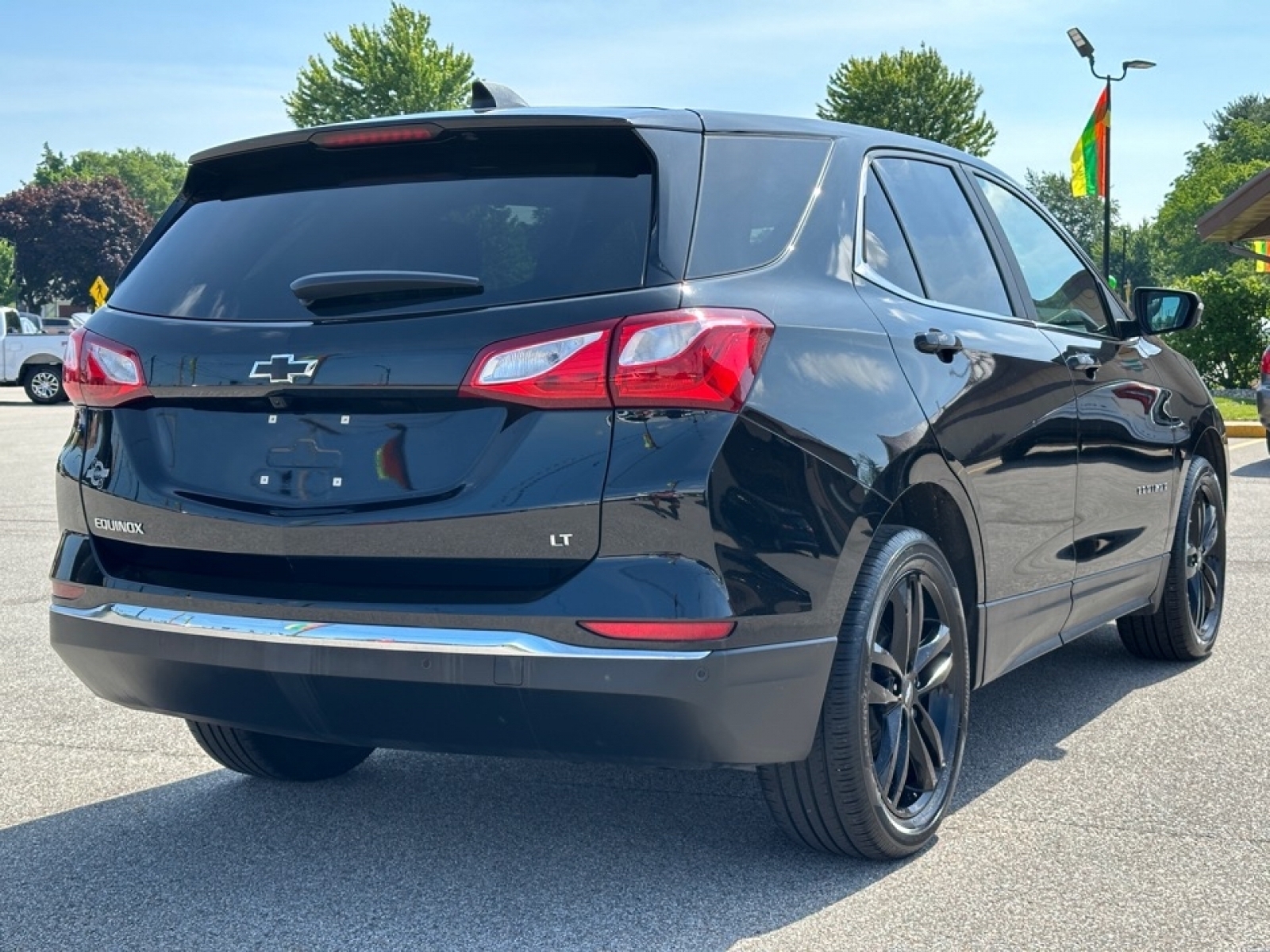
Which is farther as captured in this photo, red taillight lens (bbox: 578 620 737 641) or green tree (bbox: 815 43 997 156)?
green tree (bbox: 815 43 997 156)

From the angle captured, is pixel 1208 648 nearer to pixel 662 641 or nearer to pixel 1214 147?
pixel 662 641

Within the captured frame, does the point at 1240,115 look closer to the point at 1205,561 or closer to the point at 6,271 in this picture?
the point at 6,271

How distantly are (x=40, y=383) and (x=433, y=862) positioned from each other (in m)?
29.2

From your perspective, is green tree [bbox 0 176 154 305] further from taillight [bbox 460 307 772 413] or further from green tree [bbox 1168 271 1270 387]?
taillight [bbox 460 307 772 413]

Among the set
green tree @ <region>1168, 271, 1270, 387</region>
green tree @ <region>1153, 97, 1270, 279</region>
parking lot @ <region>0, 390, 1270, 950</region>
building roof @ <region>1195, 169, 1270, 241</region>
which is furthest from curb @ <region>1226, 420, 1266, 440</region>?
green tree @ <region>1153, 97, 1270, 279</region>

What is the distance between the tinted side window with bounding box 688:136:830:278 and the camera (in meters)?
3.40

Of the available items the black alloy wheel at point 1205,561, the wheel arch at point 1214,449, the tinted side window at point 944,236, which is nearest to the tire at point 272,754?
the tinted side window at point 944,236

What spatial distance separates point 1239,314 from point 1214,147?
10603 cm

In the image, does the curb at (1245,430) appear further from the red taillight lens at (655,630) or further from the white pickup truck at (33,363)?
the white pickup truck at (33,363)

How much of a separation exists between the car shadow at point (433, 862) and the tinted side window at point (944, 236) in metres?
1.34

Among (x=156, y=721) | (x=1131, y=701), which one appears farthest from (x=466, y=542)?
(x=1131, y=701)

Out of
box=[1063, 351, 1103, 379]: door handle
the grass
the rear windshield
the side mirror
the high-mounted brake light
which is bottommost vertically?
the grass

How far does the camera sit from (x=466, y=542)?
10.5ft

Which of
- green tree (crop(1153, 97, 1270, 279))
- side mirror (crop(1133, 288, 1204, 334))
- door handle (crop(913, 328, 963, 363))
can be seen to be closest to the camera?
door handle (crop(913, 328, 963, 363))
